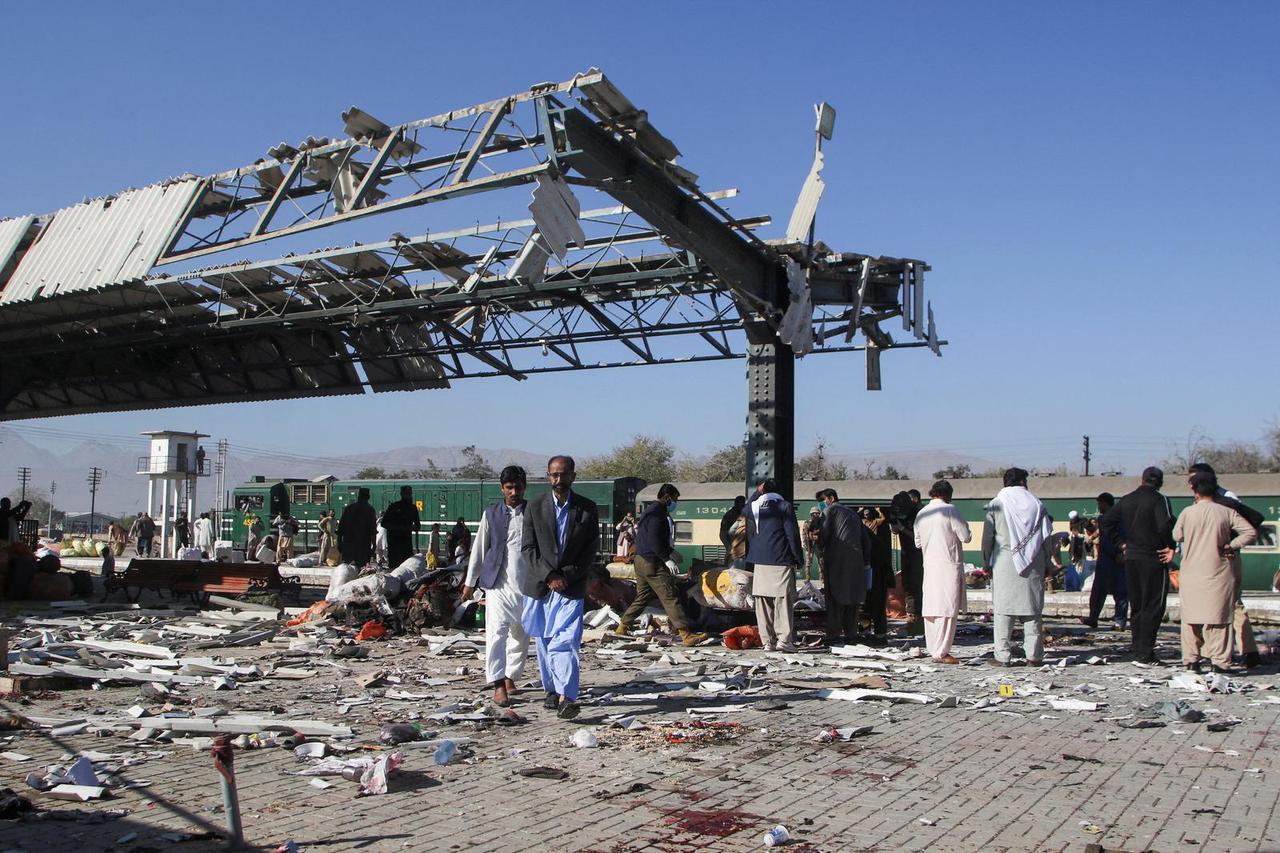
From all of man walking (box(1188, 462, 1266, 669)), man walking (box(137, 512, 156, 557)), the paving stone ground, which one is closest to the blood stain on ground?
the paving stone ground

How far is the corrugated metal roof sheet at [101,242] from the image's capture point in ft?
45.6

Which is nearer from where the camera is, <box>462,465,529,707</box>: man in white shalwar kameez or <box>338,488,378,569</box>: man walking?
<box>462,465,529,707</box>: man in white shalwar kameez

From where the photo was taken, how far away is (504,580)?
8.48m

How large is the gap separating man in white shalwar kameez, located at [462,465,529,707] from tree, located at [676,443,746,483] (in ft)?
226

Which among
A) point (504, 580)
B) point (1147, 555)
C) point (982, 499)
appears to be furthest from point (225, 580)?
point (982, 499)

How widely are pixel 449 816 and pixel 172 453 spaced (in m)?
41.0

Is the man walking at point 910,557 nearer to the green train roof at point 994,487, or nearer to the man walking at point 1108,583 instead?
the man walking at point 1108,583

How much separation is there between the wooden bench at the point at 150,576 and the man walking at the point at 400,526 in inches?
121

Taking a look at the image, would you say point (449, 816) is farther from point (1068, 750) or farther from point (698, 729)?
point (1068, 750)

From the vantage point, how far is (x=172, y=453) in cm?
4219

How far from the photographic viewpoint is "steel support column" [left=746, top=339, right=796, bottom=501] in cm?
1434

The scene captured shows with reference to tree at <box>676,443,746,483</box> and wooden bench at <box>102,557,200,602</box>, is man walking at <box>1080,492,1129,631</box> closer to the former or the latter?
wooden bench at <box>102,557,200,602</box>

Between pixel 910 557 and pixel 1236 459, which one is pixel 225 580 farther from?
→ pixel 1236 459

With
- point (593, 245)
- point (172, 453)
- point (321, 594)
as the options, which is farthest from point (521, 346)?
point (172, 453)
